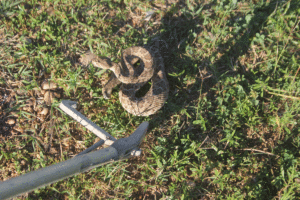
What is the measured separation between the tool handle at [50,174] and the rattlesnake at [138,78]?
6.48ft

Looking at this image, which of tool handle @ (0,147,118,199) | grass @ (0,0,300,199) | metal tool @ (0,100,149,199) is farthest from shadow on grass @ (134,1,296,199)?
tool handle @ (0,147,118,199)

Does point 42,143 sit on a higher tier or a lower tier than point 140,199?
higher

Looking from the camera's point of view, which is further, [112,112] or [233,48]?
[233,48]

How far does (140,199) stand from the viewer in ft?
13.4

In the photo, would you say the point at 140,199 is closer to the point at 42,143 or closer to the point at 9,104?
the point at 42,143

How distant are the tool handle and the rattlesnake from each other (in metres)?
1.98

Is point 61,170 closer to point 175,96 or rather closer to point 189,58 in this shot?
point 175,96

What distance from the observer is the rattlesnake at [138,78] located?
4.36 meters

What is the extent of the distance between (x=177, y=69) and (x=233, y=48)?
53.8 inches

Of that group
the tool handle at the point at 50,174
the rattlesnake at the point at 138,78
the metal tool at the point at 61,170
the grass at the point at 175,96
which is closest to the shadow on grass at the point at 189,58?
the grass at the point at 175,96

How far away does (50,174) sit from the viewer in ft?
6.50

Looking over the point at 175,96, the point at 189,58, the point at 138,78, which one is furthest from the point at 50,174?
the point at 189,58

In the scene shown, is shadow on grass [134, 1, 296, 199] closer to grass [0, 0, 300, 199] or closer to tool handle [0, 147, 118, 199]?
grass [0, 0, 300, 199]

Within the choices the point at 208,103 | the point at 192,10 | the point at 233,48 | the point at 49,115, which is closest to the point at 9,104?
the point at 49,115
